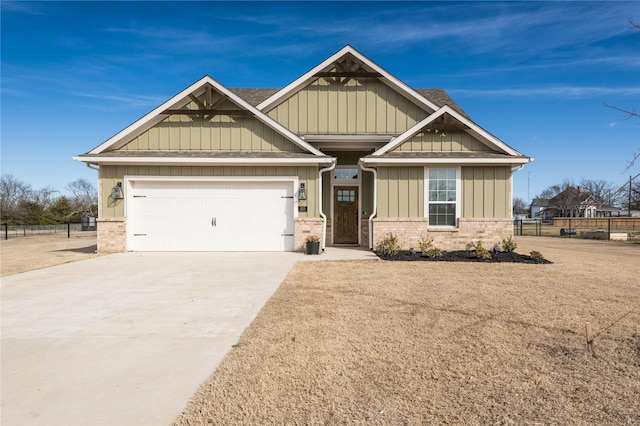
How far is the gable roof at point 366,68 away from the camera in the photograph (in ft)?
44.4

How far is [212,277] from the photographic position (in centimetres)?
802

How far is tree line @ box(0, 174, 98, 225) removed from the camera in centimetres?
3822

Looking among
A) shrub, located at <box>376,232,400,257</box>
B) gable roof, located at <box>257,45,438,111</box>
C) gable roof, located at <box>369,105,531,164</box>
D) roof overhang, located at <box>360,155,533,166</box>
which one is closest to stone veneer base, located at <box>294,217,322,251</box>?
shrub, located at <box>376,232,400,257</box>

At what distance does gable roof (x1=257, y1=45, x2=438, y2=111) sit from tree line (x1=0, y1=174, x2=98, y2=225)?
35263 mm

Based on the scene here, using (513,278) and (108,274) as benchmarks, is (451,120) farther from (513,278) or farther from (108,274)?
(108,274)

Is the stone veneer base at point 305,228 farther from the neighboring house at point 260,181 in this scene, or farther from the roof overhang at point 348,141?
the roof overhang at point 348,141

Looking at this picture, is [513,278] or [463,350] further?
[513,278]

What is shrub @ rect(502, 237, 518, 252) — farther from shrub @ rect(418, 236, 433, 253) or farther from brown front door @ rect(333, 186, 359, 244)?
brown front door @ rect(333, 186, 359, 244)

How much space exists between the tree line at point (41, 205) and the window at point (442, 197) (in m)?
39.6

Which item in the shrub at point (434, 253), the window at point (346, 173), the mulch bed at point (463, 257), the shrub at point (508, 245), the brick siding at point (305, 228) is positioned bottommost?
A: the mulch bed at point (463, 257)

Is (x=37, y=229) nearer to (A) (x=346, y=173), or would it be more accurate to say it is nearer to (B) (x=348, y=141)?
(A) (x=346, y=173)

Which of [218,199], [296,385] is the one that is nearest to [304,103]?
[218,199]

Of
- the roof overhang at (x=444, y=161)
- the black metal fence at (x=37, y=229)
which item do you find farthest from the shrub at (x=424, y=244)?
the black metal fence at (x=37, y=229)

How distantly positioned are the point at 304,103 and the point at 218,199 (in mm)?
4880
